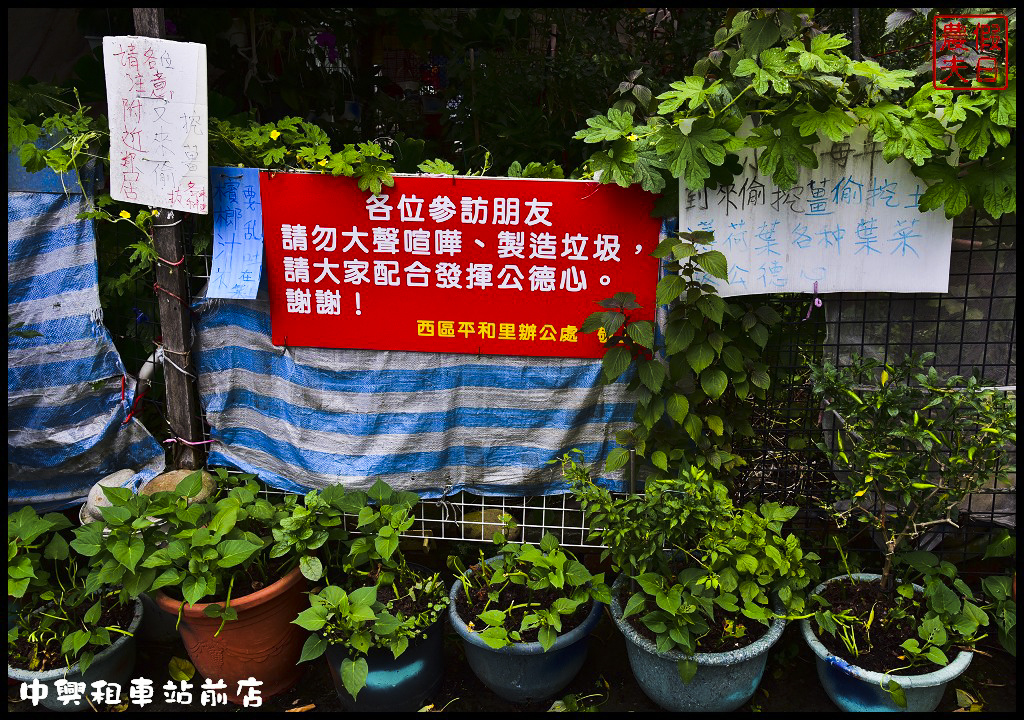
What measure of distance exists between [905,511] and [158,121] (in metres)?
3.72

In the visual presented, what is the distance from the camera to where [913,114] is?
112 inches

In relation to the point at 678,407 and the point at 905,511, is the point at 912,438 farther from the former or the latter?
the point at 678,407

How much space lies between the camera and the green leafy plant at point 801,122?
280 cm

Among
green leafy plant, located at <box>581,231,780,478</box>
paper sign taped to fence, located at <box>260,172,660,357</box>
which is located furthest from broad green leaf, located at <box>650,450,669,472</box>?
paper sign taped to fence, located at <box>260,172,660,357</box>

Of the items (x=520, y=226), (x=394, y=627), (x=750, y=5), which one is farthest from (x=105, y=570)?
(x=750, y=5)

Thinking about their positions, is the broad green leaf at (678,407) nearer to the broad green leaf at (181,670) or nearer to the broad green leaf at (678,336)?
the broad green leaf at (678,336)

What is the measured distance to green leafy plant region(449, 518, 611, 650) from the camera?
3115 millimetres

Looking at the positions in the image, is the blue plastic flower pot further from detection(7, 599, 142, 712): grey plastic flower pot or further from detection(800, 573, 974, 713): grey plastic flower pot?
detection(800, 573, 974, 713): grey plastic flower pot

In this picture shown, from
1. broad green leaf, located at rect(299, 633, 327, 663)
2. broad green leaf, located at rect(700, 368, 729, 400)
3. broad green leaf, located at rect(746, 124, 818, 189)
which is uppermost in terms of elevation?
broad green leaf, located at rect(746, 124, 818, 189)

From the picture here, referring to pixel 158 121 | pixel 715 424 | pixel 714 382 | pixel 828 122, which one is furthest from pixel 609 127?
pixel 158 121

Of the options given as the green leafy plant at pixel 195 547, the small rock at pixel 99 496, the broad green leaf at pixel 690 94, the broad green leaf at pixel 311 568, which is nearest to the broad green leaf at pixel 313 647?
the broad green leaf at pixel 311 568

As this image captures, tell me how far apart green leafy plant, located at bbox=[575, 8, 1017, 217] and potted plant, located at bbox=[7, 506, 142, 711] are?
2.98 m

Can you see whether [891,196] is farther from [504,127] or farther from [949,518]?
[504,127]

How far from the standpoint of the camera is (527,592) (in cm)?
341
